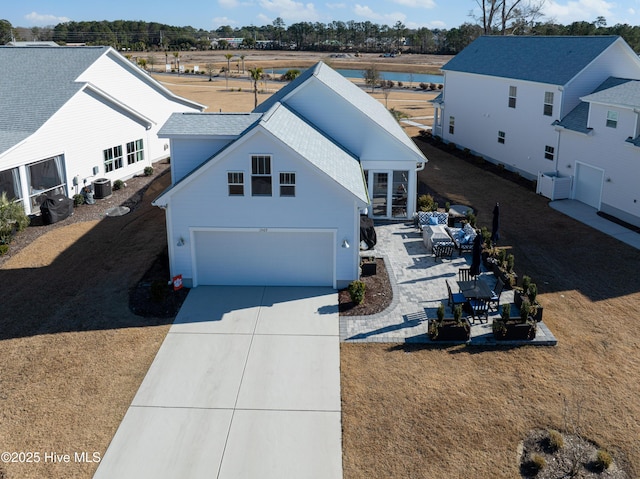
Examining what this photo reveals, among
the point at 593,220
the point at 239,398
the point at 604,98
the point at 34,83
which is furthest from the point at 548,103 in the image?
the point at 34,83

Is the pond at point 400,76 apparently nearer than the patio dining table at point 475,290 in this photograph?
No

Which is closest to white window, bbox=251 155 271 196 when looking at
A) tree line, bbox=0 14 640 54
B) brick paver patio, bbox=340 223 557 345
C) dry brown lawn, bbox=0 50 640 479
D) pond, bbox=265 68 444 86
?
brick paver patio, bbox=340 223 557 345

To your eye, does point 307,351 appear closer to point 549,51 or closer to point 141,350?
point 141,350

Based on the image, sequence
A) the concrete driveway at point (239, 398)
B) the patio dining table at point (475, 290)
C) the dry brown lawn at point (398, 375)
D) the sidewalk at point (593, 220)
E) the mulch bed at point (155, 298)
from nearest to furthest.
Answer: the concrete driveway at point (239, 398) → the dry brown lawn at point (398, 375) → the patio dining table at point (475, 290) → the mulch bed at point (155, 298) → the sidewalk at point (593, 220)

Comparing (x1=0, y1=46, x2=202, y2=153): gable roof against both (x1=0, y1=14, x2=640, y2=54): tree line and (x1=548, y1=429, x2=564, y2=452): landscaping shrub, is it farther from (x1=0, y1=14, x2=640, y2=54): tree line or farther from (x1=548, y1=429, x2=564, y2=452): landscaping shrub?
(x1=0, y1=14, x2=640, y2=54): tree line

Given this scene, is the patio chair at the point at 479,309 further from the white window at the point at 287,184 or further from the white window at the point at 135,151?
the white window at the point at 135,151

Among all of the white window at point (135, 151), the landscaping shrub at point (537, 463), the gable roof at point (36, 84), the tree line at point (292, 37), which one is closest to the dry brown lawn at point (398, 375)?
the landscaping shrub at point (537, 463)
